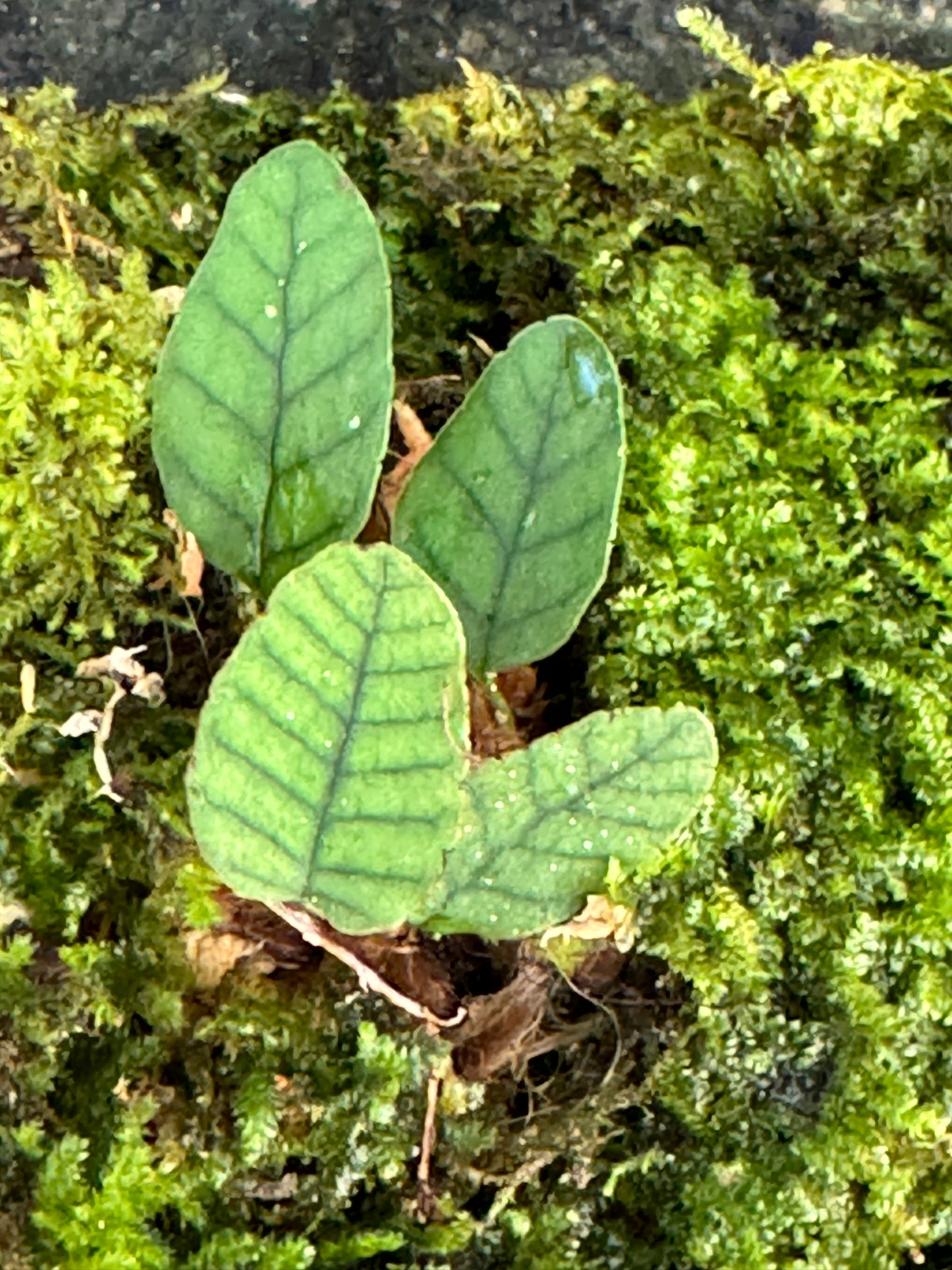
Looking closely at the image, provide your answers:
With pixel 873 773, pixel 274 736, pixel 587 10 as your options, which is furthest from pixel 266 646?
pixel 587 10

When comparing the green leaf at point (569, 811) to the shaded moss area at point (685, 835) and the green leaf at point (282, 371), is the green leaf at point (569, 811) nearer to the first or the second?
the shaded moss area at point (685, 835)

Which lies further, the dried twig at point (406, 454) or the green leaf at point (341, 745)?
the dried twig at point (406, 454)

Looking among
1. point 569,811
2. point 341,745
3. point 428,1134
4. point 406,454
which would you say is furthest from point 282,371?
point 428,1134

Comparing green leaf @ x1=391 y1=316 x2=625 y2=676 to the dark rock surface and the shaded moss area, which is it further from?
the dark rock surface

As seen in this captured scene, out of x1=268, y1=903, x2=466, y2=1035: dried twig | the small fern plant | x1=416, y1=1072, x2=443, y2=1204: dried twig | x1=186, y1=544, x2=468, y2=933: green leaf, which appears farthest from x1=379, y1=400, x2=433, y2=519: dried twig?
x1=416, y1=1072, x2=443, y2=1204: dried twig

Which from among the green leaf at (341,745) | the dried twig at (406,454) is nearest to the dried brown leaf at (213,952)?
the green leaf at (341,745)

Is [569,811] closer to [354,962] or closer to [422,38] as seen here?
[354,962]
